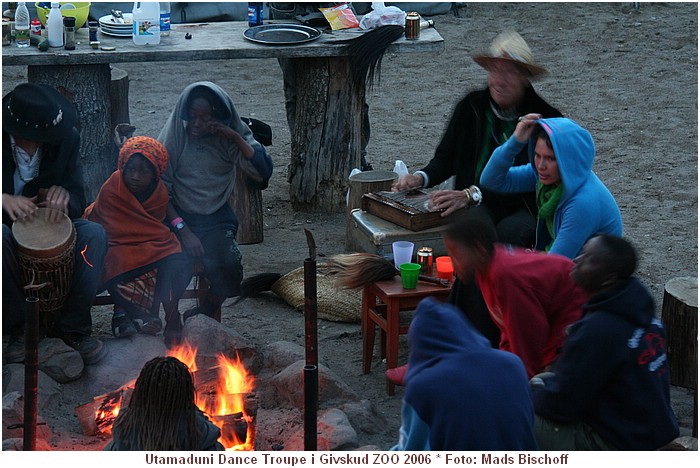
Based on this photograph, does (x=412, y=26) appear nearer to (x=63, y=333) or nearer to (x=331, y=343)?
(x=331, y=343)

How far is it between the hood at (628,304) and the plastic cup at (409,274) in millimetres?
1652

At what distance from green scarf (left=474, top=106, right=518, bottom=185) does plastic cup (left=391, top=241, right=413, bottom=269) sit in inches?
23.6

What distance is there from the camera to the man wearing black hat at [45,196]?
5070 mm

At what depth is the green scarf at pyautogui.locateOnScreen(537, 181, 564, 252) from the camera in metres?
4.75

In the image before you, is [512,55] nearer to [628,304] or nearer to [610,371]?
[628,304]

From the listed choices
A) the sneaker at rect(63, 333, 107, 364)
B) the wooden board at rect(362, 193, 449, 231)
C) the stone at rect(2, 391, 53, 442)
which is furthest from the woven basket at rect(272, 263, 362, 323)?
the stone at rect(2, 391, 53, 442)

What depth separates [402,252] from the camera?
533cm

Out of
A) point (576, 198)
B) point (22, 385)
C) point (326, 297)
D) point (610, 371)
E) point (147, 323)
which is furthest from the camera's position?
point (326, 297)

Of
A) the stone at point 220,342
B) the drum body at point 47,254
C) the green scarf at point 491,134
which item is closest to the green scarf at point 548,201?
the green scarf at point 491,134

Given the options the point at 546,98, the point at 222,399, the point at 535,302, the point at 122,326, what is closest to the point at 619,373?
the point at 535,302

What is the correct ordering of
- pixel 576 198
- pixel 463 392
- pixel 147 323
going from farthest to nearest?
pixel 147 323, pixel 576 198, pixel 463 392

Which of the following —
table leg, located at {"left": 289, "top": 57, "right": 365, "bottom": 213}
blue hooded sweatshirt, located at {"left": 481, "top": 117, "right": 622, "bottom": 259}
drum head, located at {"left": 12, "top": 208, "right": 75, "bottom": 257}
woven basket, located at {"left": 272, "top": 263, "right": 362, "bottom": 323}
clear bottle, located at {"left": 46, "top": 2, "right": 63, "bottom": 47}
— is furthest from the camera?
table leg, located at {"left": 289, "top": 57, "right": 365, "bottom": 213}

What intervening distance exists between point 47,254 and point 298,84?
303cm

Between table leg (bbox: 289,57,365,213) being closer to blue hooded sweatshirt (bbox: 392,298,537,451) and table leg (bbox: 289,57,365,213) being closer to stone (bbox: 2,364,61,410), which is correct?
stone (bbox: 2,364,61,410)
